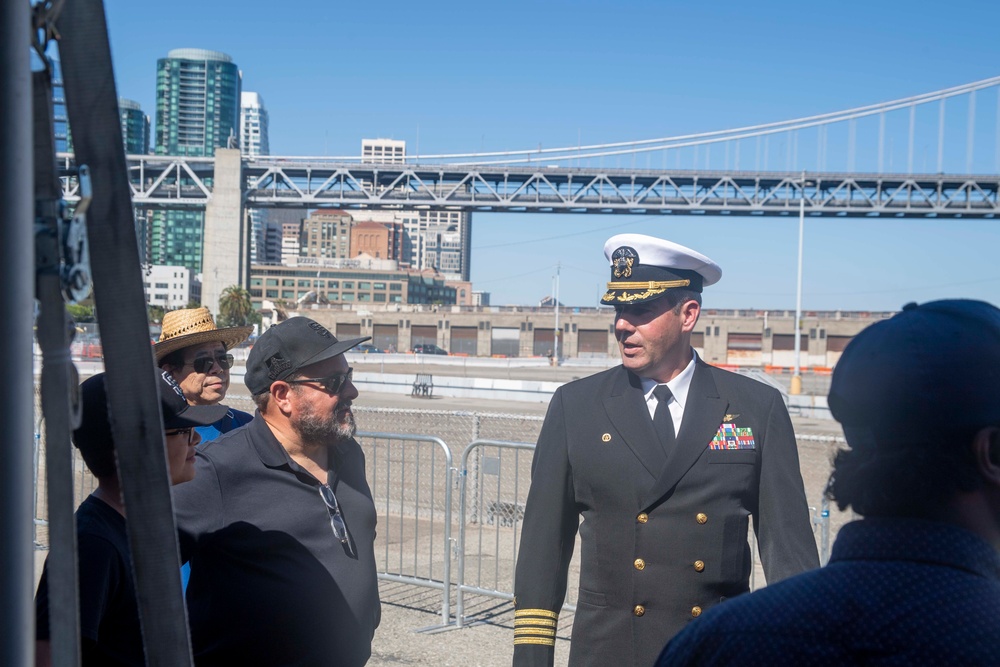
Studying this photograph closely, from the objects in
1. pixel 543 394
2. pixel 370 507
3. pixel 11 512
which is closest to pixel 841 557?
pixel 11 512

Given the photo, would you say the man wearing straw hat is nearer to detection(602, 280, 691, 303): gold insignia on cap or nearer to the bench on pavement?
detection(602, 280, 691, 303): gold insignia on cap

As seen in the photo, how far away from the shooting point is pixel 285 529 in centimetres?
293

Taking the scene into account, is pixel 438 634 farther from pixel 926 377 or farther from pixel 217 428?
pixel 926 377

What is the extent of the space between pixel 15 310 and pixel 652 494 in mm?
2273

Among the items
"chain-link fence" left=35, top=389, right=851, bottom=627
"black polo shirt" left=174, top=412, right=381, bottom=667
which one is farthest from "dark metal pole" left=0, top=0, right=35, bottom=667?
"chain-link fence" left=35, top=389, right=851, bottom=627

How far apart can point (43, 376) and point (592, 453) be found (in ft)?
7.25

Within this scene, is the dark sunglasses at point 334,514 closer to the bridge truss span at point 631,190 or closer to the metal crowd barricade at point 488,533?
the metal crowd barricade at point 488,533

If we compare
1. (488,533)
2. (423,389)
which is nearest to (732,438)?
(488,533)

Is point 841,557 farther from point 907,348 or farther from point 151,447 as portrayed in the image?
point 151,447

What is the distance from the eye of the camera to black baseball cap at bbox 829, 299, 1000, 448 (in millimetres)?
1214

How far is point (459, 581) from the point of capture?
674 cm

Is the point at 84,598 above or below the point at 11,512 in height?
below

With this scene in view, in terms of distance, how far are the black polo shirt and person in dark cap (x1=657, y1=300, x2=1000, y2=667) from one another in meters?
1.84

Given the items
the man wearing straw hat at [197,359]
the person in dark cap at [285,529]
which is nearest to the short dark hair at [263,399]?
the person in dark cap at [285,529]
